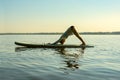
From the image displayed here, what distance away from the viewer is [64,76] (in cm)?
1208

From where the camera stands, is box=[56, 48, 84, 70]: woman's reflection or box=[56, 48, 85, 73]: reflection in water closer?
box=[56, 48, 85, 73]: reflection in water

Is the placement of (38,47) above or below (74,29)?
below

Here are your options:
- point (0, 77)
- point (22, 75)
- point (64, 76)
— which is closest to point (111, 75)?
point (64, 76)

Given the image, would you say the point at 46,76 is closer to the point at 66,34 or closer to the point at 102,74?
the point at 102,74

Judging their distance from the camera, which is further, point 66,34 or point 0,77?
point 66,34

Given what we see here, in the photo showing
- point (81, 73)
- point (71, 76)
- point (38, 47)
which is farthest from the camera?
point (38, 47)

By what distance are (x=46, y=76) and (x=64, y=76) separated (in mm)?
879

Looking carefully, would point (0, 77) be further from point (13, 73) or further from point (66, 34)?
point (66, 34)

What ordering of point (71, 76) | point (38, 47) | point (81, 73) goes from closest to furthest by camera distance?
point (71, 76)
point (81, 73)
point (38, 47)

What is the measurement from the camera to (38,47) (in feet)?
Result: 98.9

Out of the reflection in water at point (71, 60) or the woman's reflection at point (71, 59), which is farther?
the woman's reflection at point (71, 59)

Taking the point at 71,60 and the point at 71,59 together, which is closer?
the point at 71,60

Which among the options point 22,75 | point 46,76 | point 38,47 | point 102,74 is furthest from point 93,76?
point 38,47

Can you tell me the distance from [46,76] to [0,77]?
214cm
